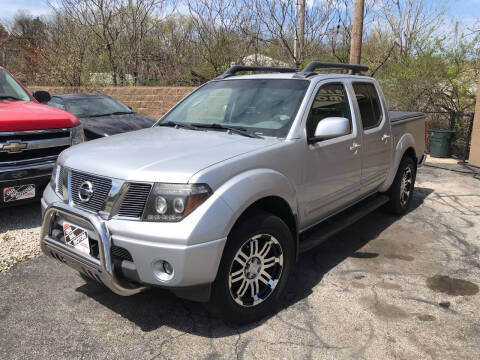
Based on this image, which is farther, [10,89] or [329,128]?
[10,89]

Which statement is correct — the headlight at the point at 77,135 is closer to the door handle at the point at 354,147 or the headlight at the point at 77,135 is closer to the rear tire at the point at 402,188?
the door handle at the point at 354,147

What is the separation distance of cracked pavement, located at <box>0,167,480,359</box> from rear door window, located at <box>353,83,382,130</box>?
1406 millimetres

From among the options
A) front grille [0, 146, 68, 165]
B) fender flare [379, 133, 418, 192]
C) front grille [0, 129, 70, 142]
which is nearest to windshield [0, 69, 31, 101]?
front grille [0, 129, 70, 142]

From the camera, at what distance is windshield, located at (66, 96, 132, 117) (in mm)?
8836

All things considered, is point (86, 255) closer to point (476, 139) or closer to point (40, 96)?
point (40, 96)

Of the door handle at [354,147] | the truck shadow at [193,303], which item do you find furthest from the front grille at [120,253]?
the door handle at [354,147]

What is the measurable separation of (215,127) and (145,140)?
0.63 meters

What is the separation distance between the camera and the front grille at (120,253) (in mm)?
2695

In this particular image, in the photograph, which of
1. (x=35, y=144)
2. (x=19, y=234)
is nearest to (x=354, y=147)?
(x=35, y=144)

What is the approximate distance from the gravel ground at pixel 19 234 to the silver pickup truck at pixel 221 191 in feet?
4.07

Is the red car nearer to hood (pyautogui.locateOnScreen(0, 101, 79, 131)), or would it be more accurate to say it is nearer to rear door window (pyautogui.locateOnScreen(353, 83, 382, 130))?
hood (pyautogui.locateOnScreen(0, 101, 79, 131))

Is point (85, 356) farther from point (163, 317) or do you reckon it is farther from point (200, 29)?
point (200, 29)

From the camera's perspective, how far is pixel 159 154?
299cm

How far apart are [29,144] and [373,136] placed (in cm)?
389
